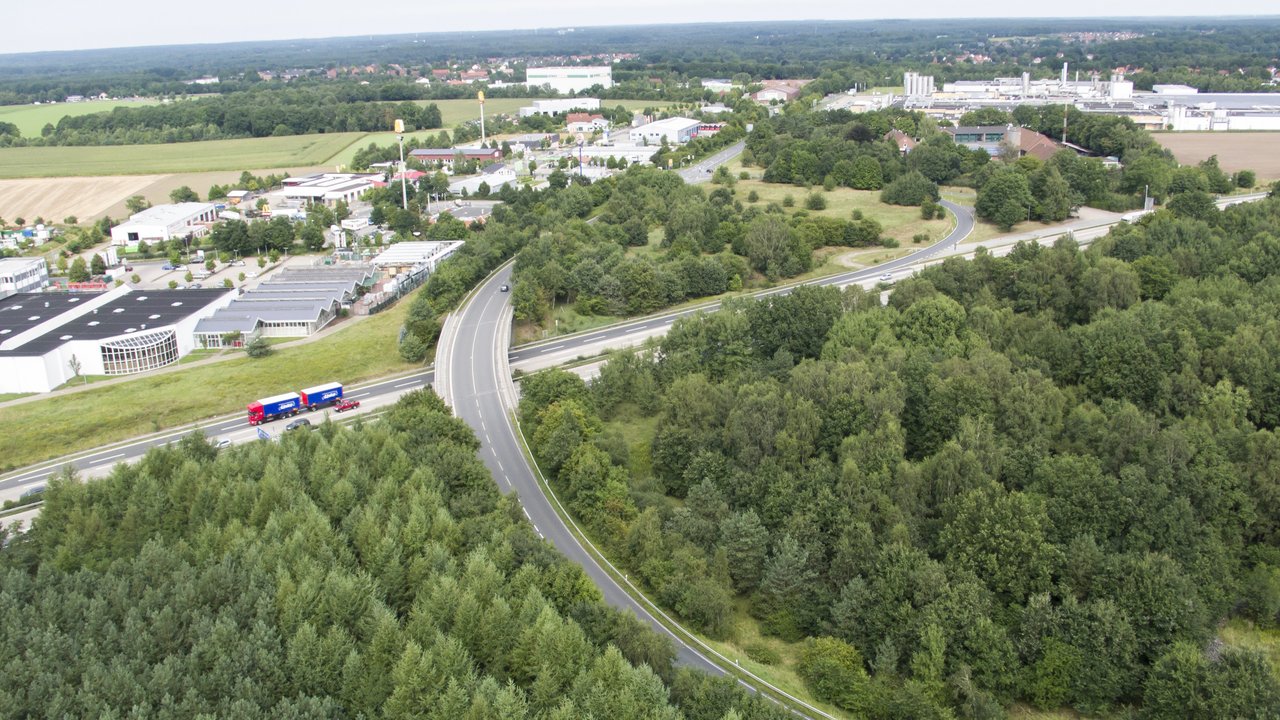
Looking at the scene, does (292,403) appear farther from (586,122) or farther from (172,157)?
(586,122)

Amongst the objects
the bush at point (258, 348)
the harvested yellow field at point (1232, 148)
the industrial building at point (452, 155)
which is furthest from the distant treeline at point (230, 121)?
the harvested yellow field at point (1232, 148)

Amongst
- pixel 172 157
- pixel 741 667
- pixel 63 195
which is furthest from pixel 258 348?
pixel 172 157

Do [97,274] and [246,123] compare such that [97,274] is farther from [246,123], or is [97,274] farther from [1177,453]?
[246,123]

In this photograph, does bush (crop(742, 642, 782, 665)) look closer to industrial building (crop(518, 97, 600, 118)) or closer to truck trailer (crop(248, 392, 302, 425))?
truck trailer (crop(248, 392, 302, 425))

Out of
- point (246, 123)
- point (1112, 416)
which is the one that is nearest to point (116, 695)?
point (1112, 416)

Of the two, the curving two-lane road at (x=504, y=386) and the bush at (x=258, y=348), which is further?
the bush at (x=258, y=348)

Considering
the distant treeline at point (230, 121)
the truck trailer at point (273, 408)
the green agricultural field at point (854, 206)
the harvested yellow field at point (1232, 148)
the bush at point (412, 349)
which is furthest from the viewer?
the distant treeline at point (230, 121)

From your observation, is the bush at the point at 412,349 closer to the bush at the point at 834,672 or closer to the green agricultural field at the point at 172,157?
the bush at the point at 834,672
